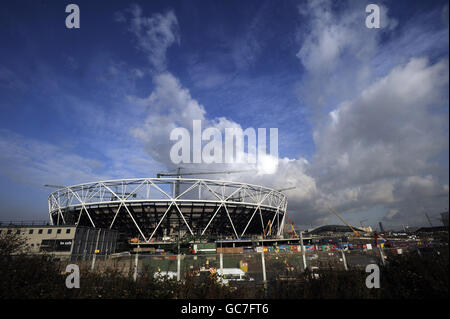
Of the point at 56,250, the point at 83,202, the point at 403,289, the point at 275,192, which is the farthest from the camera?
the point at 275,192

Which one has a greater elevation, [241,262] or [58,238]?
[241,262]

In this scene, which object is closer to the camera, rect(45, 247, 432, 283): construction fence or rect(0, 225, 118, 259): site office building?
rect(45, 247, 432, 283): construction fence

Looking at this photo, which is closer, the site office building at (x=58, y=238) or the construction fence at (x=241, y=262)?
the construction fence at (x=241, y=262)

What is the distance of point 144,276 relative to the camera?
7.29 metres

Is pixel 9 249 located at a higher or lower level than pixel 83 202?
lower

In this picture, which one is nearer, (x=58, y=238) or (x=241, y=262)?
(x=241, y=262)

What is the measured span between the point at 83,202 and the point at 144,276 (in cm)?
5050
